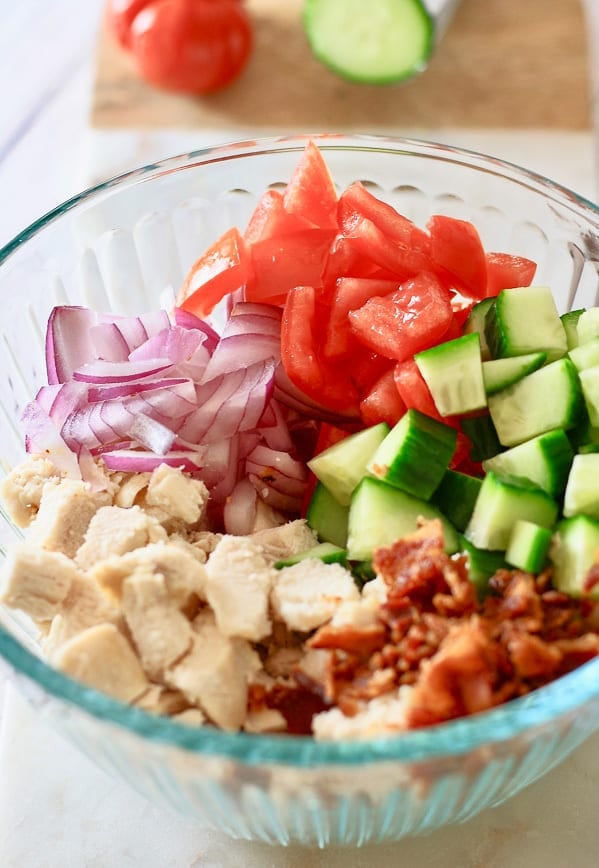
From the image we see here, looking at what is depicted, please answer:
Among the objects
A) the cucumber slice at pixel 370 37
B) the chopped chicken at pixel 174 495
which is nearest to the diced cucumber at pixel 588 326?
the chopped chicken at pixel 174 495

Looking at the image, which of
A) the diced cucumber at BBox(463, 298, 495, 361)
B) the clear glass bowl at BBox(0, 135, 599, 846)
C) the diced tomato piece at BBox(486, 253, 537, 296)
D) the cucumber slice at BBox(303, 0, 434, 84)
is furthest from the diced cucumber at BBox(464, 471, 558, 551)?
the cucumber slice at BBox(303, 0, 434, 84)

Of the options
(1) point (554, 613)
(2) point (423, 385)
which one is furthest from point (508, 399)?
(1) point (554, 613)

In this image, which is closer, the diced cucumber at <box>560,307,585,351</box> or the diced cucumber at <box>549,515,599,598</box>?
the diced cucumber at <box>549,515,599,598</box>

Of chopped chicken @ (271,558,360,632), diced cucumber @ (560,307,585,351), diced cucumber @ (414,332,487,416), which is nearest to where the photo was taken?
chopped chicken @ (271,558,360,632)

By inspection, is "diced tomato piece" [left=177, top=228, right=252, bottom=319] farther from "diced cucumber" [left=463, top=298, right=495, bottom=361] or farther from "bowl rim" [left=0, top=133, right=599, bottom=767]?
"bowl rim" [left=0, top=133, right=599, bottom=767]

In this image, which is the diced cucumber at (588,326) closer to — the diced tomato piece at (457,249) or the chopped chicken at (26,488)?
the diced tomato piece at (457,249)


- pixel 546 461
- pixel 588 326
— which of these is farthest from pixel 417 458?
pixel 588 326

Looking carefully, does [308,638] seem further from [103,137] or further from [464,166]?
[103,137]
